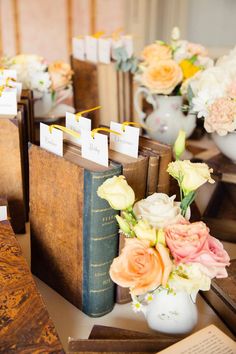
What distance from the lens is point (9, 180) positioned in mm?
1189

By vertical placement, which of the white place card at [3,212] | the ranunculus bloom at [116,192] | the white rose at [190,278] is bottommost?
the white place card at [3,212]

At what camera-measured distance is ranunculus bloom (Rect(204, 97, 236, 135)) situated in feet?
4.04

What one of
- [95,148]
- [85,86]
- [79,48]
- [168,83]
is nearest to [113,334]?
[95,148]

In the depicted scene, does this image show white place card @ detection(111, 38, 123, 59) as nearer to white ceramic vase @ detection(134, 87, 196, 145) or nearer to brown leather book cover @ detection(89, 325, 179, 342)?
white ceramic vase @ detection(134, 87, 196, 145)

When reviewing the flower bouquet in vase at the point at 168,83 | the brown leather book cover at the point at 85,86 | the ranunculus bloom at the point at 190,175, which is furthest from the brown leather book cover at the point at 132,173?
the brown leather book cover at the point at 85,86

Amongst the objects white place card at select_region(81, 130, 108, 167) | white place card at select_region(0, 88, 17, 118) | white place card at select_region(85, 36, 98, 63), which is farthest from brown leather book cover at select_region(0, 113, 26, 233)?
white place card at select_region(85, 36, 98, 63)

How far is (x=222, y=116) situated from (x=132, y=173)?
0.44 metres

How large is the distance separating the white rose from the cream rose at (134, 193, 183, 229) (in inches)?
3.1

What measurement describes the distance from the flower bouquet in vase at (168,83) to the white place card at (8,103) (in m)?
0.57

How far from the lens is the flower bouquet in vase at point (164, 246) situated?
74 centimetres

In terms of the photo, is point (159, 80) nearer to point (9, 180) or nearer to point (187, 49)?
point (187, 49)

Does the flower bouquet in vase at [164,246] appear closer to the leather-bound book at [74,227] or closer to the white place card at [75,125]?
the leather-bound book at [74,227]

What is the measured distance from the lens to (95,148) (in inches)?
35.9

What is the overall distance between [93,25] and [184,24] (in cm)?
74
